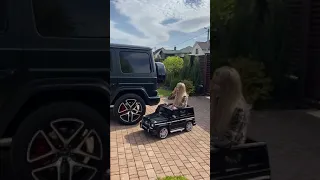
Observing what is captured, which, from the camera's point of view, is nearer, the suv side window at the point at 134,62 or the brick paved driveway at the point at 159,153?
the suv side window at the point at 134,62

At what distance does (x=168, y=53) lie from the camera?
1.89 metres

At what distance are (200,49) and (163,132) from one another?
0.65 m

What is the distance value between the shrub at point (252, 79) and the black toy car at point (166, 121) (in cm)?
44

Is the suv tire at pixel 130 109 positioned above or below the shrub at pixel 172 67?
below

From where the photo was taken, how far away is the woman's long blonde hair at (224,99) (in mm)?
1919

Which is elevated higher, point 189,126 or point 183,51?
point 183,51

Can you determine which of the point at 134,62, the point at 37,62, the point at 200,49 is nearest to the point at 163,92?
the point at 134,62

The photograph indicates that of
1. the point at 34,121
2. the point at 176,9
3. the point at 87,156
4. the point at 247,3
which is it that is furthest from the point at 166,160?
the point at 247,3

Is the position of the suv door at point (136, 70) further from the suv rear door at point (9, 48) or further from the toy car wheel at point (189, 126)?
the suv rear door at point (9, 48)

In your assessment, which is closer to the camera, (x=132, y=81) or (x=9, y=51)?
(x=9, y=51)

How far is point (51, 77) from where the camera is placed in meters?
1.54

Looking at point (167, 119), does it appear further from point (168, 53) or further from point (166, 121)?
point (168, 53)

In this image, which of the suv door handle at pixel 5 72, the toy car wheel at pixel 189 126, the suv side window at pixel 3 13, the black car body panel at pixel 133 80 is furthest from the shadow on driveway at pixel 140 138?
the suv side window at pixel 3 13

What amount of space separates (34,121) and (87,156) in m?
0.38
